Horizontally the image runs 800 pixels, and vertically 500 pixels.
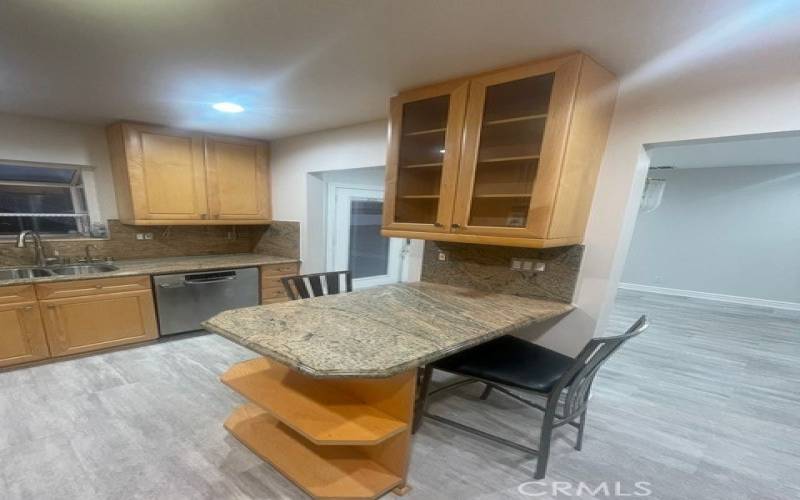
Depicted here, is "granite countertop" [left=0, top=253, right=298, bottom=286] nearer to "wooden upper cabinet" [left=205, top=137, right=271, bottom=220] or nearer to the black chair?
"wooden upper cabinet" [left=205, top=137, right=271, bottom=220]

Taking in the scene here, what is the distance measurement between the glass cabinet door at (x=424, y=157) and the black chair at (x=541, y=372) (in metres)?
0.80

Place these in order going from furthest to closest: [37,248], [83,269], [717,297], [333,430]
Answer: [717,297] → [83,269] → [37,248] → [333,430]

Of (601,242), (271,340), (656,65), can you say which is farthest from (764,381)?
(271,340)

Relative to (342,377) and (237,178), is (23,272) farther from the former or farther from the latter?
(342,377)

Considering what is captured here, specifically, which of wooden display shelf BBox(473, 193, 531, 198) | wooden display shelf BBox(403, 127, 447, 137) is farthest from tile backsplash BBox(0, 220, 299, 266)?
wooden display shelf BBox(473, 193, 531, 198)

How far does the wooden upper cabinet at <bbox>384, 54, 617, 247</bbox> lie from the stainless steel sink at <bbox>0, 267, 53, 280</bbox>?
3.34 metres

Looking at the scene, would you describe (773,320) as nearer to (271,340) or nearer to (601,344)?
(601,344)

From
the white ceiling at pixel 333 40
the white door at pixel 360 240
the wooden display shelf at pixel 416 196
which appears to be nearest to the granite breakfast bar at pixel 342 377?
the wooden display shelf at pixel 416 196

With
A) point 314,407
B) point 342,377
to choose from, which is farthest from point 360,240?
point 342,377

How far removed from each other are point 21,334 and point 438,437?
125 inches

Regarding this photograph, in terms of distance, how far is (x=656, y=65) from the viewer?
1560 mm

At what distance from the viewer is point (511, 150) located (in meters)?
1.80

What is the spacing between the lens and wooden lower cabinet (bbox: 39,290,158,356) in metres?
2.48

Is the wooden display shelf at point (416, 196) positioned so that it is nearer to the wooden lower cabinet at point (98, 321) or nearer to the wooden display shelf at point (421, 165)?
the wooden display shelf at point (421, 165)
